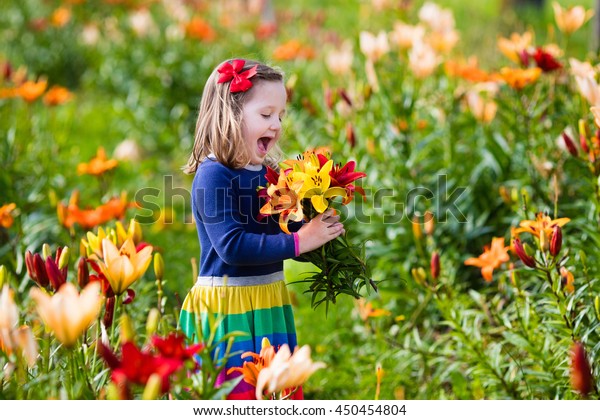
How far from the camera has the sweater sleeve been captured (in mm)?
1719

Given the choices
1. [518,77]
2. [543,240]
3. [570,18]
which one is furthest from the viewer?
[570,18]

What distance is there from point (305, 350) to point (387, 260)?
70.2 inches

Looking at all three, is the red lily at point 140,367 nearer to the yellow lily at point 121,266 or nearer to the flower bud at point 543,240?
the yellow lily at point 121,266

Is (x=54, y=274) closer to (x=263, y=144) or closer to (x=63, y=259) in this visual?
(x=63, y=259)

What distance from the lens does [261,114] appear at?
5.95ft

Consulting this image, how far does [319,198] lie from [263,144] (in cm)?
31

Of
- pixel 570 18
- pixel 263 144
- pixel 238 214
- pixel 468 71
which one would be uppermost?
pixel 570 18

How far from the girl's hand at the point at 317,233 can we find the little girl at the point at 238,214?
0.02 m

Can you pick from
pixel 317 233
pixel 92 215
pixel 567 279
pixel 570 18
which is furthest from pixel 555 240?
pixel 570 18

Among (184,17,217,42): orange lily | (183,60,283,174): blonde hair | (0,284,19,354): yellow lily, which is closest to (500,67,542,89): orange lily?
(183,60,283,174): blonde hair

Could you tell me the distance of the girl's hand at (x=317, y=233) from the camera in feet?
5.59

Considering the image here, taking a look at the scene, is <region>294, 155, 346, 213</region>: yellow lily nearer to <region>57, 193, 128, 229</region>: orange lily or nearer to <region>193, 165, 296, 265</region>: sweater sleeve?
<region>193, 165, 296, 265</region>: sweater sleeve

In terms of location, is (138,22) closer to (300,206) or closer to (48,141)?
(48,141)
